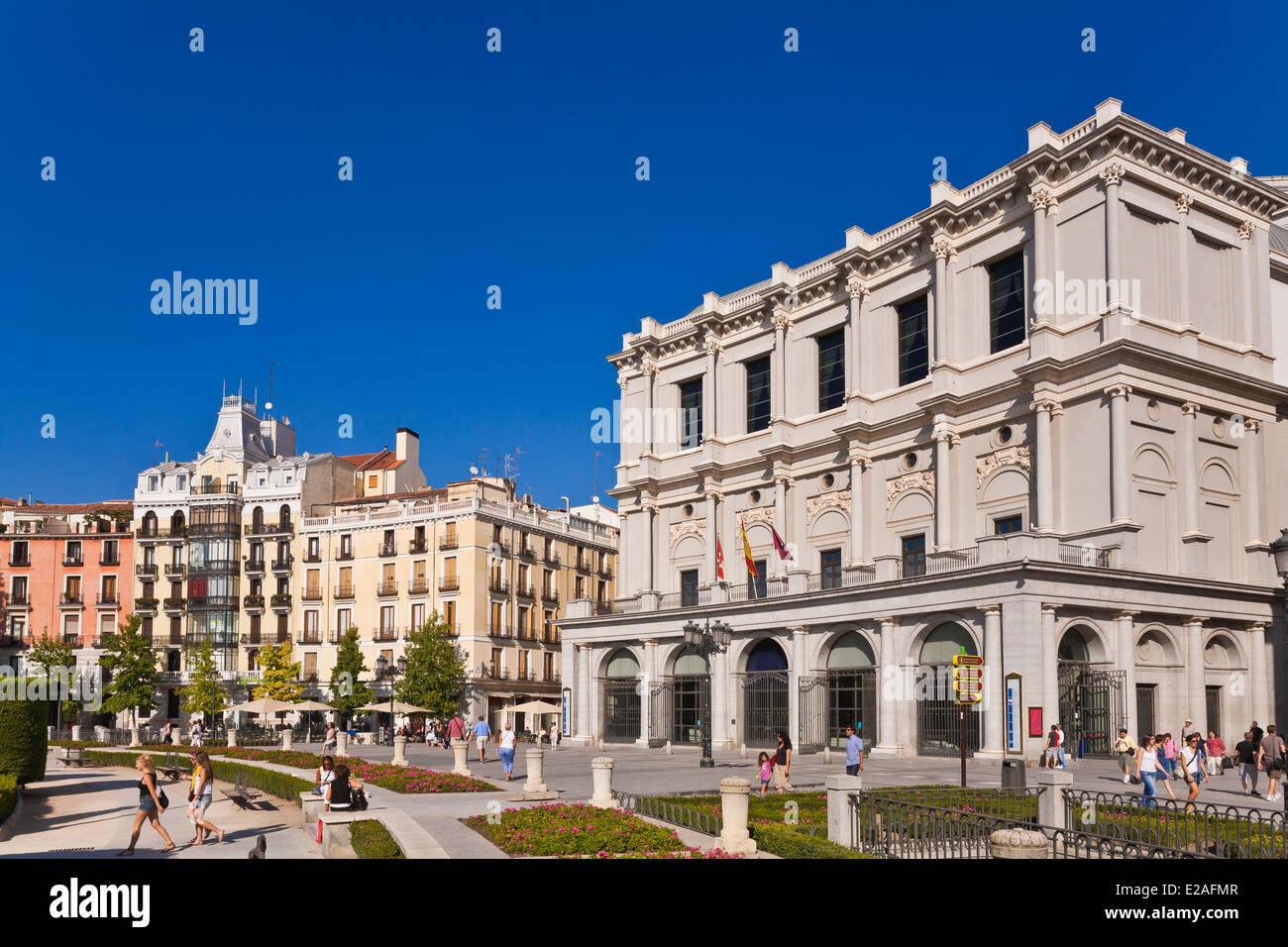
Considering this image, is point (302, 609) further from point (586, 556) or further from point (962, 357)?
point (962, 357)

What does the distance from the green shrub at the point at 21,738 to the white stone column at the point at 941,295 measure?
98.7 feet

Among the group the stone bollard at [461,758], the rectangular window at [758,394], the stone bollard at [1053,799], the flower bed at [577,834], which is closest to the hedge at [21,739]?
the stone bollard at [461,758]

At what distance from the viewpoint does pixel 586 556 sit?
81812mm

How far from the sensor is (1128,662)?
3550cm

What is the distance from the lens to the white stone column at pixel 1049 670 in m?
34.0

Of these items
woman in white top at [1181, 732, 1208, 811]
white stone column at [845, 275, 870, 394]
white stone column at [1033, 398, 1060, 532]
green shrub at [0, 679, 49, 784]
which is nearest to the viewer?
woman in white top at [1181, 732, 1208, 811]

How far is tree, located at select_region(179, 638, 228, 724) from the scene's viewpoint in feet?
241

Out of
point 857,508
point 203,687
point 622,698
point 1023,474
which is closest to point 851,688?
point 857,508

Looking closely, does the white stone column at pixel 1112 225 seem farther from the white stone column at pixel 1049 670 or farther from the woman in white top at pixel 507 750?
the woman in white top at pixel 507 750

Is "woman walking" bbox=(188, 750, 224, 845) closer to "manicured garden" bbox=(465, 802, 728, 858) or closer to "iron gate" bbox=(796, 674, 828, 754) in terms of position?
"manicured garden" bbox=(465, 802, 728, 858)

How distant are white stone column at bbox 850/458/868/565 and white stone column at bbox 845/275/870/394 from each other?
9.80 feet

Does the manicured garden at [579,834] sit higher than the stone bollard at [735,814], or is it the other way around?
the stone bollard at [735,814]

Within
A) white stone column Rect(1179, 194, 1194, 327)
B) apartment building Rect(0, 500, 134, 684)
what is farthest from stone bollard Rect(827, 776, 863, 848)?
apartment building Rect(0, 500, 134, 684)

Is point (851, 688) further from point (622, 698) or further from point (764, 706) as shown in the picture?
point (622, 698)
